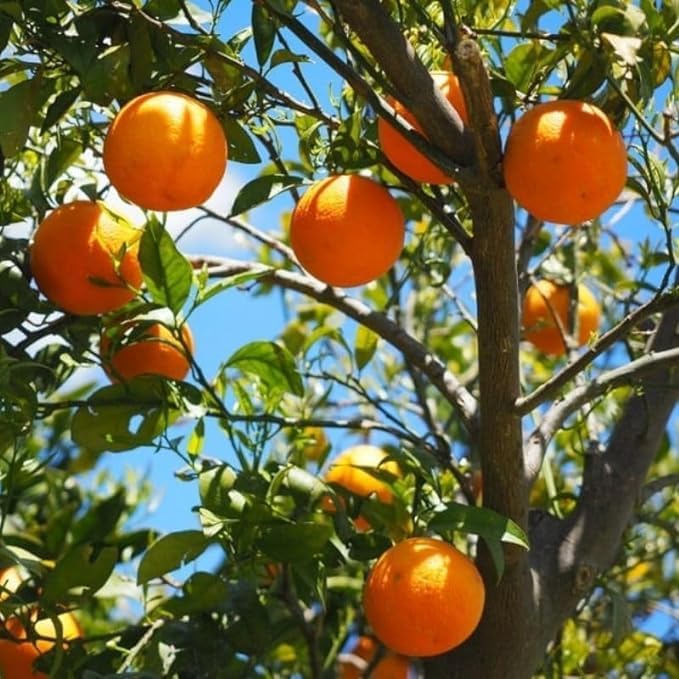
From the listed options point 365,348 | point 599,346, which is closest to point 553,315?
point 365,348

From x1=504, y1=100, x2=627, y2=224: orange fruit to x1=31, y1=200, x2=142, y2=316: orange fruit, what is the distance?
0.35 m

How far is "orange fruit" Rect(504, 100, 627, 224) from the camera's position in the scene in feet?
3.23

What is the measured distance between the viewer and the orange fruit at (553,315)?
1.63 m

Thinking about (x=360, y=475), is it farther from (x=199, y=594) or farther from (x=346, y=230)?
(x=346, y=230)

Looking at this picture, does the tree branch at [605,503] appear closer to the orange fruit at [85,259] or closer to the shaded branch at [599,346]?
the shaded branch at [599,346]

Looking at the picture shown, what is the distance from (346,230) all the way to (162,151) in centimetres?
17

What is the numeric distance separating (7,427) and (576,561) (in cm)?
56

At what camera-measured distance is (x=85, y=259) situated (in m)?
1.16

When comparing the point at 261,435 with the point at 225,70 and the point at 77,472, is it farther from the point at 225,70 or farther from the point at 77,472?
the point at 77,472

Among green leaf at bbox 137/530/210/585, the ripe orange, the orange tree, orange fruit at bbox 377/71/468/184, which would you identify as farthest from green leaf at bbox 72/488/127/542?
orange fruit at bbox 377/71/468/184

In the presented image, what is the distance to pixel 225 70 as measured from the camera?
1099 mm

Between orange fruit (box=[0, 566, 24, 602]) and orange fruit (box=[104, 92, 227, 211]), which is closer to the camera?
orange fruit (box=[104, 92, 227, 211])

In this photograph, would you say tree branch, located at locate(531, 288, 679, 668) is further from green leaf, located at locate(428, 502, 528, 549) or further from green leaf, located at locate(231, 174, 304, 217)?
green leaf, located at locate(231, 174, 304, 217)

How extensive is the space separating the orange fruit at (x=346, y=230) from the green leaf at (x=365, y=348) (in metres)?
0.39
